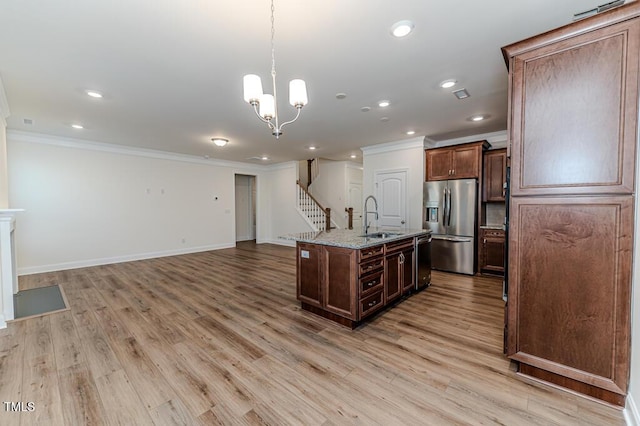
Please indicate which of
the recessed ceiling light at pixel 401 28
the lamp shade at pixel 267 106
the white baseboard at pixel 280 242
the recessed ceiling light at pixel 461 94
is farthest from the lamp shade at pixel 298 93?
the white baseboard at pixel 280 242

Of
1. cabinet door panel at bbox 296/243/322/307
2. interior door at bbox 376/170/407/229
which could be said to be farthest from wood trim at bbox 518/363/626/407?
interior door at bbox 376/170/407/229

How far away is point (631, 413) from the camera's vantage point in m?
1.57

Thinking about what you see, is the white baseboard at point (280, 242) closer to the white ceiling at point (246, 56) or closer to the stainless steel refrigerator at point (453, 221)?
the stainless steel refrigerator at point (453, 221)

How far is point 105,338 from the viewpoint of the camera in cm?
266

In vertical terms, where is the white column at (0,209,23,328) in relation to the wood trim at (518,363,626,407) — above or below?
above

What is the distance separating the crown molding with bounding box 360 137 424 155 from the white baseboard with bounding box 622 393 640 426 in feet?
15.3

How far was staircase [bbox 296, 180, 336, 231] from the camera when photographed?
8.20 metres

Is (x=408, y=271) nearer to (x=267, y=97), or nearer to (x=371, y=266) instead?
(x=371, y=266)

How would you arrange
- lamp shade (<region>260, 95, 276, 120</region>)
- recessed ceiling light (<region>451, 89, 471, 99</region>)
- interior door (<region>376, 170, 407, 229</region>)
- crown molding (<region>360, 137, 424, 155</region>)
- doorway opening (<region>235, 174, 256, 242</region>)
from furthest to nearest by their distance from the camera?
doorway opening (<region>235, 174, 256, 242</region>) < interior door (<region>376, 170, 407, 229</region>) < crown molding (<region>360, 137, 424, 155</region>) < recessed ceiling light (<region>451, 89, 471, 99</region>) < lamp shade (<region>260, 95, 276, 120</region>)

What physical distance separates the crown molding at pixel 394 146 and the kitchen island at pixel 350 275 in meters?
2.74

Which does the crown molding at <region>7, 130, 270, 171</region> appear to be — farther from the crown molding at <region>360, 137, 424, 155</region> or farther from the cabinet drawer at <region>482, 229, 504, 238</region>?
the cabinet drawer at <region>482, 229, 504, 238</region>

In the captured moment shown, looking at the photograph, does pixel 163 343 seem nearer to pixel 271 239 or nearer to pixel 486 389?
pixel 486 389
